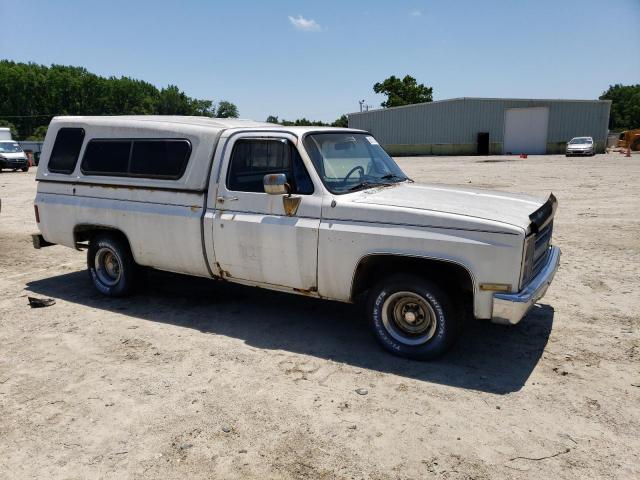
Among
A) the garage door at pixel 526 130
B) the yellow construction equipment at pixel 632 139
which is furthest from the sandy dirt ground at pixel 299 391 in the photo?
the yellow construction equipment at pixel 632 139

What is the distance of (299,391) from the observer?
3.96 metres

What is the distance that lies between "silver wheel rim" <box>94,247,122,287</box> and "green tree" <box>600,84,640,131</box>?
108649 mm

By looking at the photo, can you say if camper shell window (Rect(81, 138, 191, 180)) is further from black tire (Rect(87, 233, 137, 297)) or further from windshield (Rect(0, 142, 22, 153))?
windshield (Rect(0, 142, 22, 153))

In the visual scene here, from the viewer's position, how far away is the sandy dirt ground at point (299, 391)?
10.2ft

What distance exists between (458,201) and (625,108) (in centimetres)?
13096

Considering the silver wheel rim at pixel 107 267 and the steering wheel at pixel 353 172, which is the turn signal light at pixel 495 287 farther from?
the silver wheel rim at pixel 107 267

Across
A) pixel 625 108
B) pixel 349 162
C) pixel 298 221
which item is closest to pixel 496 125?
pixel 349 162

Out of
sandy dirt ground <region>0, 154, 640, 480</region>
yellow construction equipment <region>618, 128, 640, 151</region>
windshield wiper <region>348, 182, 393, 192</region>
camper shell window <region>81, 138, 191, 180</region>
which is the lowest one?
sandy dirt ground <region>0, 154, 640, 480</region>

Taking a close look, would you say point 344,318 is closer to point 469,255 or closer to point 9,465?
point 469,255

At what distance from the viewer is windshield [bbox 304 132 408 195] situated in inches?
188

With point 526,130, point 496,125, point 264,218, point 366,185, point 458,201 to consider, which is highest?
point 496,125

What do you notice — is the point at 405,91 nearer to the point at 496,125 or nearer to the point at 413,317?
the point at 496,125

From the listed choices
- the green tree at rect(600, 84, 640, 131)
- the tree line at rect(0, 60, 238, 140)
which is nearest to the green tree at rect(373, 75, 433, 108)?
the green tree at rect(600, 84, 640, 131)

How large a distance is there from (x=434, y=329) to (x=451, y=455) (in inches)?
52.6
